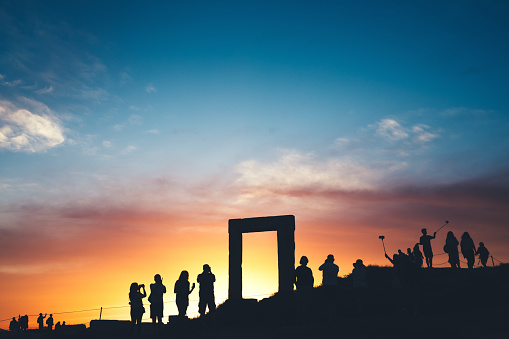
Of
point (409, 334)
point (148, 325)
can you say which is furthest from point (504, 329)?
point (148, 325)

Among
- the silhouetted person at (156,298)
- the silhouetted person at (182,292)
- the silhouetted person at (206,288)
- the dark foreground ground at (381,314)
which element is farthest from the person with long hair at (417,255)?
the silhouetted person at (156,298)

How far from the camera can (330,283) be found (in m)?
10.8

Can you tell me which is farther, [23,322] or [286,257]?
[23,322]

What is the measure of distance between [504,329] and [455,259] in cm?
867

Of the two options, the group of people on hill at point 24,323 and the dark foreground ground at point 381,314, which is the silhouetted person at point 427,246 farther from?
the group of people on hill at point 24,323

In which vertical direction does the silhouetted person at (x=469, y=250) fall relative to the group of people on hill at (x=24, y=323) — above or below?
above

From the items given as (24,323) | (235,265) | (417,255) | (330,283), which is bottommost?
(24,323)

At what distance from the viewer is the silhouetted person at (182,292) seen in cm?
1202

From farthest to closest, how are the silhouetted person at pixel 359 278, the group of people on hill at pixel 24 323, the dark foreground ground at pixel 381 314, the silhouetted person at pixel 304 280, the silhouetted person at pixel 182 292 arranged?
1. the group of people on hill at pixel 24 323
2. the silhouetted person at pixel 359 278
3. the silhouetted person at pixel 182 292
4. the silhouetted person at pixel 304 280
5. the dark foreground ground at pixel 381 314

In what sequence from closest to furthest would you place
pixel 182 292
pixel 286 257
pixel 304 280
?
pixel 304 280
pixel 182 292
pixel 286 257

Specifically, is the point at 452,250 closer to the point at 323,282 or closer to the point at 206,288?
the point at 323,282

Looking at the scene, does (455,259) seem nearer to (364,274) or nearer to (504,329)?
(364,274)

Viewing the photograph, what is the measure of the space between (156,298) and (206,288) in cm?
144

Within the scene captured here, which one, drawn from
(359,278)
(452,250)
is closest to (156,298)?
(359,278)
